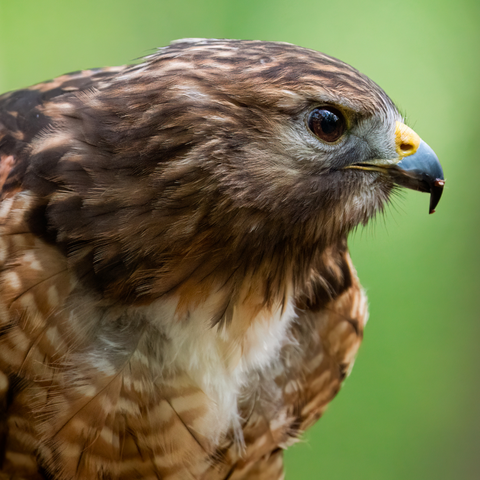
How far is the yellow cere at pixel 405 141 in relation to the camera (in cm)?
101

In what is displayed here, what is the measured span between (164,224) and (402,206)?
909 mm

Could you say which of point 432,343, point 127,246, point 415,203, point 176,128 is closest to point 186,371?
point 127,246

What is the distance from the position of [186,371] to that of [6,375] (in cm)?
32

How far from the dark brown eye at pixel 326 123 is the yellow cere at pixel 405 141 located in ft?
0.42

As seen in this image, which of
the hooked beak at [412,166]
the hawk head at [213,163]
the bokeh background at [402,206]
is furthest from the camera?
the bokeh background at [402,206]

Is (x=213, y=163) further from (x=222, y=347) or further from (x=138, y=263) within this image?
(x=222, y=347)

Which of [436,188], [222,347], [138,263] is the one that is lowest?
[222,347]

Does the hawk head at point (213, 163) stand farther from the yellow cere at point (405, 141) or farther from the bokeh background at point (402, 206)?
the bokeh background at point (402, 206)

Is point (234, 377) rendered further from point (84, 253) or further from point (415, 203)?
point (415, 203)

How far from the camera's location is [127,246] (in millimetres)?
942

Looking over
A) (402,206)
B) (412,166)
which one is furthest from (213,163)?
(402,206)

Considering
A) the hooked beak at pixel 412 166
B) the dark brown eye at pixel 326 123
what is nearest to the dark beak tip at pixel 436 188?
the hooked beak at pixel 412 166

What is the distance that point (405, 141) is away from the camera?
3.32ft

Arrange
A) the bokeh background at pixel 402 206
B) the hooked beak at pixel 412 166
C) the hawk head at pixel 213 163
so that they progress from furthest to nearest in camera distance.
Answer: the bokeh background at pixel 402 206 < the hooked beak at pixel 412 166 < the hawk head at pixel 213 163
